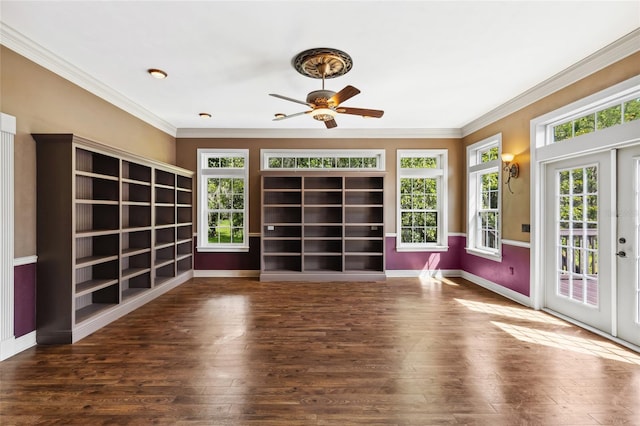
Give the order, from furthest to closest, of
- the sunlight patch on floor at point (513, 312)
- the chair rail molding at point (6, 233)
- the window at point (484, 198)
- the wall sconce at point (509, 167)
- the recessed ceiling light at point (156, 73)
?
the window at point (484, 198), the wall sconce at point (509, 167), the sunlight patch on floor at point (513, 312), the recessed ceiling light at point (156, 73), the chair rail molding at point (6, 233)

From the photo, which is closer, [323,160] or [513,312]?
[513,312]

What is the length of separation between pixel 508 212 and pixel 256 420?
4.41 metres

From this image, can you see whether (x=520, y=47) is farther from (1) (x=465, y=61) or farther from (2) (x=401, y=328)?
(2) (x=401, y=328)

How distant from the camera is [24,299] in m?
2.79

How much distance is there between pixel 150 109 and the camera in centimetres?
464

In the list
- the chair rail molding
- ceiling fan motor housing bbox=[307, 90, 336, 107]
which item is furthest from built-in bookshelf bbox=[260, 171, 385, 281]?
the chair rail molding

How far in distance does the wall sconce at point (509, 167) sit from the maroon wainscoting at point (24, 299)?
588 centimetres

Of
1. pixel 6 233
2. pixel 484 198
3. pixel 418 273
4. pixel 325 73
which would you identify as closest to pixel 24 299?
pixel 6 233

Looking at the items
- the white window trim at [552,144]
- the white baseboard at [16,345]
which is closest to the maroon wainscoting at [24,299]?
the white baseboard at [16,345]

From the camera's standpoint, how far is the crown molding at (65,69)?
2627 mm

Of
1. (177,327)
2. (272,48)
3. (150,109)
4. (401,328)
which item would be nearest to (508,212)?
(401,328)

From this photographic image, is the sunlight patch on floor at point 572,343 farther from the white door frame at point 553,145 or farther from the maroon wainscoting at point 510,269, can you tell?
the maroon wainscoting at point 510,269

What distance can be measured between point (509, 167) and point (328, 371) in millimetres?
3945

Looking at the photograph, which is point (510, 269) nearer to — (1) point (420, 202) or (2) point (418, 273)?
(2) point (418, 273)
